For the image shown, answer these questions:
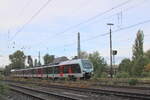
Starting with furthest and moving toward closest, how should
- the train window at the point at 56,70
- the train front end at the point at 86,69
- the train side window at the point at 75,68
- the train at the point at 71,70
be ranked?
1. the train window at the point at 56,70
2. the train side window at the point at 75,68
3. the train at the point at 71,70
4. the train front end at the point at 86,69

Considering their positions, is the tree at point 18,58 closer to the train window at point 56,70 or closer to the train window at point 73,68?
the train window at point 56,70

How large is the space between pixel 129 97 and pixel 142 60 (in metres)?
59.5

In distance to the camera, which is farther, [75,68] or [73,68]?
[73,68]

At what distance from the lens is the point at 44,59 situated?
418 feet

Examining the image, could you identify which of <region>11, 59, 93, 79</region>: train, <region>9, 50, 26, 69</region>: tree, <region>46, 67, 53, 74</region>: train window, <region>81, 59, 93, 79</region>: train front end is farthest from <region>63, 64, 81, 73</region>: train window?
<region>9, 50, 26, 69</region>: tree

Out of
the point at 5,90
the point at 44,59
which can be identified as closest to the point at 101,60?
the point at 44,59

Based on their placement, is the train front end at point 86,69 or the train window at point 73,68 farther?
the train window at point 73,68

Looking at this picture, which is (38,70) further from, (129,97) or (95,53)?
(95,53)

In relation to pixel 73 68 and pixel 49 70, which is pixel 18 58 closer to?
pixel 49 70

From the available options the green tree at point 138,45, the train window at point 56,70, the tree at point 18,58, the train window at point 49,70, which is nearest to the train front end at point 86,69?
the train window at point 56,70

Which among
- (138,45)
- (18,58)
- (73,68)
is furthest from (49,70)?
(18,58)

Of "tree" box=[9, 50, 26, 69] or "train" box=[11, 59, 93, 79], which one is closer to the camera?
"train" box=[11, 59, 93, 79]

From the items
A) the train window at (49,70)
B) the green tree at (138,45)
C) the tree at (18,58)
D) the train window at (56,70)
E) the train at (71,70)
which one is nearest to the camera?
the train at (71,70)

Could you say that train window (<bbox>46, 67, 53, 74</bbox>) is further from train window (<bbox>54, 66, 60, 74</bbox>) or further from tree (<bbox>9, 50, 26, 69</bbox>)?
tree (<bbox>9, 50, 26, 69</bbox>)
